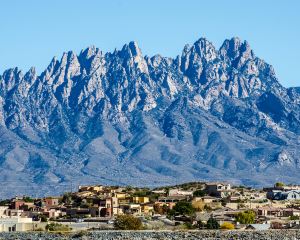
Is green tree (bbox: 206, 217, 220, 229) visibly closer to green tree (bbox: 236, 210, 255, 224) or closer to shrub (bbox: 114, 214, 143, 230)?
green tree (bbox: 236, 210, 255, 224)

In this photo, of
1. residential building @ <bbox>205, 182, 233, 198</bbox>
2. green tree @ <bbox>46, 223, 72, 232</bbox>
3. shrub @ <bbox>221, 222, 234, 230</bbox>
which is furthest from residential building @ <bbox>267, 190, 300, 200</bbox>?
green tree @ <bbox>46, 223, 72, 232</bbox>

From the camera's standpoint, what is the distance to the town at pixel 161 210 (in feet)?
321

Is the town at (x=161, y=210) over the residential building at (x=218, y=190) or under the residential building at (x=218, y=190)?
under

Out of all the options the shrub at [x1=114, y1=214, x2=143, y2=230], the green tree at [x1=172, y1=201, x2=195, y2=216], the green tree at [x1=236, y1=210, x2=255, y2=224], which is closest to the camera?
the shrub at [x1=114, y1=214, x2=143, y2=230]

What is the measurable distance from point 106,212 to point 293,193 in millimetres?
33995

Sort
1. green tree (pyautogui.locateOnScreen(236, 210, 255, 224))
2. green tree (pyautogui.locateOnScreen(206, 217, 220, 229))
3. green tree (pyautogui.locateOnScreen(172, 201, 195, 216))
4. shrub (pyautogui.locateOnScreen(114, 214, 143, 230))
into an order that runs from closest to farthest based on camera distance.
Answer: shrub (pyautogui.locateOnScreen(114, 214, 143, 230)) < green tree (pyautogui.locateOnScreen(206, 217, 220, 229)) < green tree (pyautogui.locateOnScreen(236, 210, 255, 224)) < green tree (pyautogui.locateOnScreen(172, 201, 195, 216))

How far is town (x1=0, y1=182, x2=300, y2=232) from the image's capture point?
321 feet

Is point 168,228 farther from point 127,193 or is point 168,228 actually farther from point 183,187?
point 183,187

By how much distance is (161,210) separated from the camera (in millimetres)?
118812

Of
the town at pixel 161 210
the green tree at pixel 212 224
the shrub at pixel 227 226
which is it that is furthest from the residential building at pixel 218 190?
the shrub at pixel 227 226

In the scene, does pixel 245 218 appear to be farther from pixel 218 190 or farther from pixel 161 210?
pixel 218 190

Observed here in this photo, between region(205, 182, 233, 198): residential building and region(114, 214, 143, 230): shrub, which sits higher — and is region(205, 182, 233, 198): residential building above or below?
above

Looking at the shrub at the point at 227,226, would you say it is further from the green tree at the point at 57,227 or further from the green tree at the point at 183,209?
the green tree at the point at 57,227

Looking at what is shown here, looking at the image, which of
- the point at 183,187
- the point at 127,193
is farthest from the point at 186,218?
the point at 183,187
